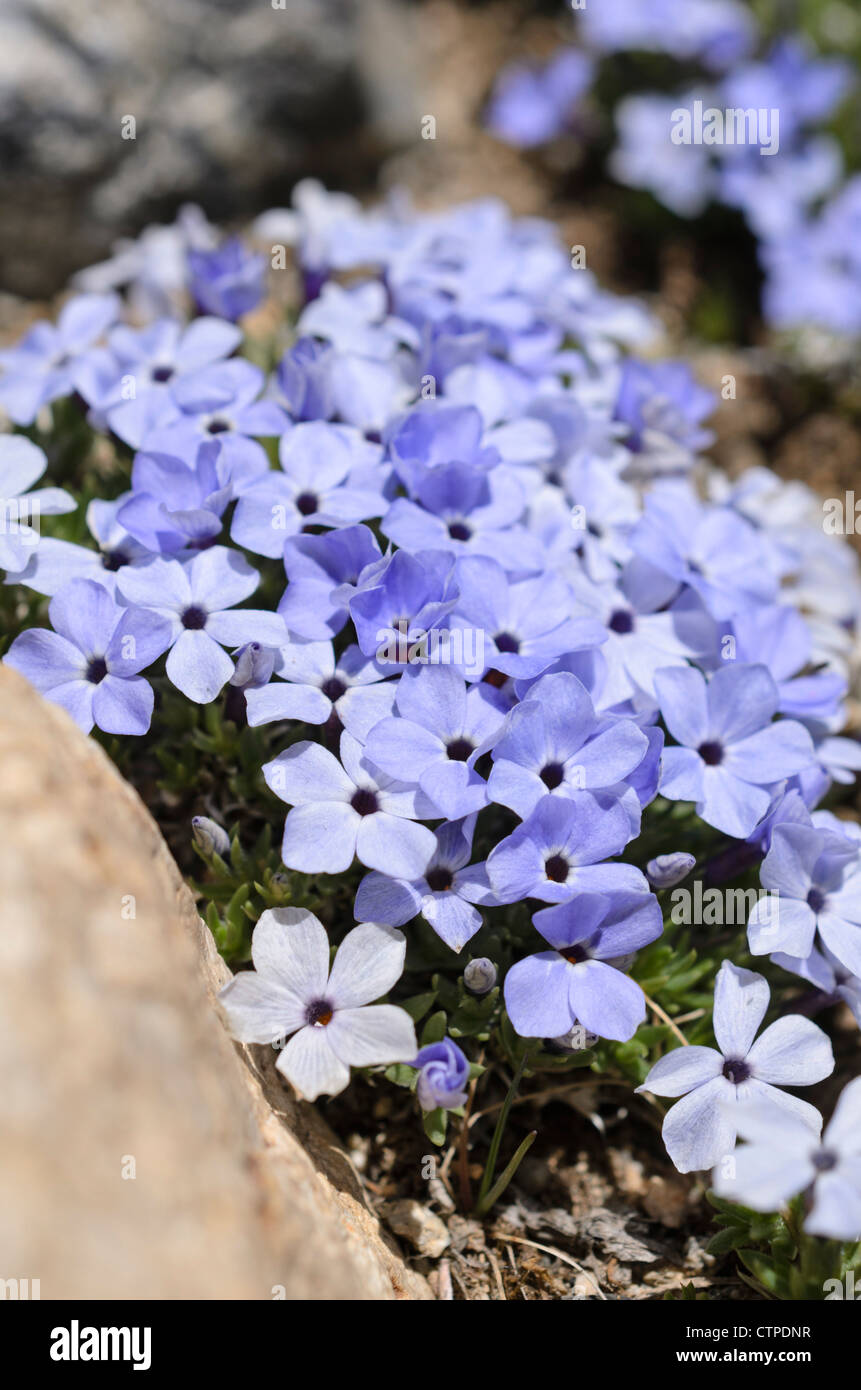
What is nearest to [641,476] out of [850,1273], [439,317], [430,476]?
[439,317]

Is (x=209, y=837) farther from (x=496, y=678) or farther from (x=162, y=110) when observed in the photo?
(x=162, y=110)

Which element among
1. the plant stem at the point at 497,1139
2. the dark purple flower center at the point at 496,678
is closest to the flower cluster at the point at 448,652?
the dark purple flower center at the point at 496,678

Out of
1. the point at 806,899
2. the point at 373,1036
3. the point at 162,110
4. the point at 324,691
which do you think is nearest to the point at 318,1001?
the point at 373,1036

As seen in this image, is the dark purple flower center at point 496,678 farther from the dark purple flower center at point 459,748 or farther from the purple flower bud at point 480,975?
the purple flower bud at point 480,975

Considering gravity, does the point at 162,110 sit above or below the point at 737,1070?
above

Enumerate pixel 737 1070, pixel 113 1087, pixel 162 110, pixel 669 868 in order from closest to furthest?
pixel 113 1087, pixel 737 1070, pixel 669 868, pixel 162 110
